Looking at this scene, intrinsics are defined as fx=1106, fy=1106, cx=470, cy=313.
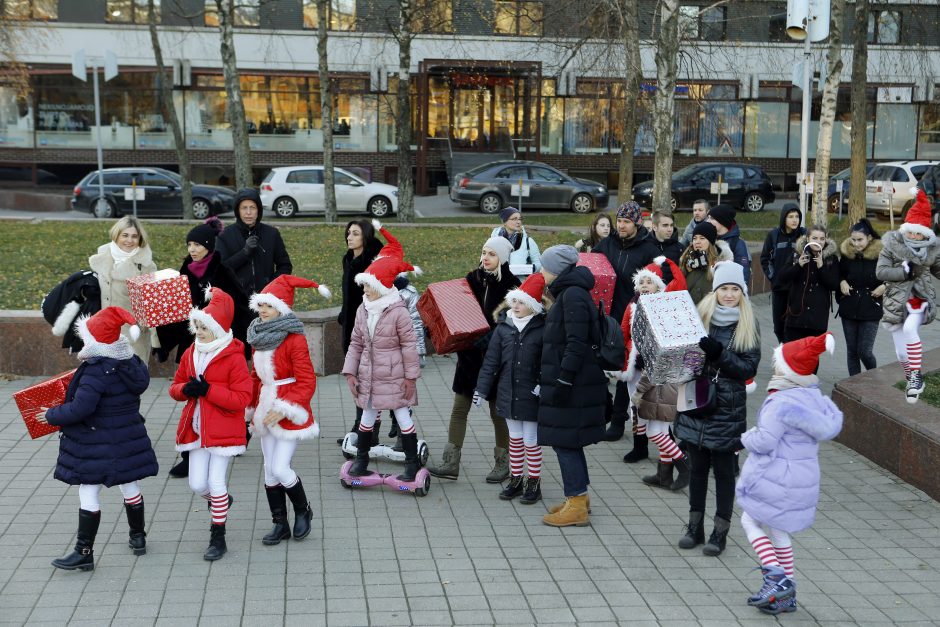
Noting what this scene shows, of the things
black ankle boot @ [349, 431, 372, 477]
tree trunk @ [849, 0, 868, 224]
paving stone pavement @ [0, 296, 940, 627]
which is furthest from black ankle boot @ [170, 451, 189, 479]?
tree trunk @ [849, 0, 868, 224]

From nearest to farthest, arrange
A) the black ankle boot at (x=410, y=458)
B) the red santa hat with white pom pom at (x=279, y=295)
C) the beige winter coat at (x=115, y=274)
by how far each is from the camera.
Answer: the red santa hat with white pom pom at (x=279, y=295) < the black ankle boot at (x=410, y=458) < the beige winter coat at (x=115, y=274)

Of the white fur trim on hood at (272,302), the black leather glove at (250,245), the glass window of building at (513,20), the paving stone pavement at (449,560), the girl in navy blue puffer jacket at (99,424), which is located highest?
the glass window of building at (513,20)

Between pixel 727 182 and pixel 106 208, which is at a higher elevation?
pixel 727 182

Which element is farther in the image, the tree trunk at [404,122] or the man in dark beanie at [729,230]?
the tree trunk at [404,122]

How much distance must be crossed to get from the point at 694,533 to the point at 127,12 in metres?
34.3

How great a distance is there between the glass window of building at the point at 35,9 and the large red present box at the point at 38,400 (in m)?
28.4

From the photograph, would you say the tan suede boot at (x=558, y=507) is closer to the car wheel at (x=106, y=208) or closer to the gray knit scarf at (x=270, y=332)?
the gray knit scarf at (x=270, y=332)

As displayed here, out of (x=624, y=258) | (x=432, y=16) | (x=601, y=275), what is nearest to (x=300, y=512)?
(x=601, y=275)

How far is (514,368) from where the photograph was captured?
24.2ft

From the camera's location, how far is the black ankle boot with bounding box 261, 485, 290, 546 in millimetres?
6738

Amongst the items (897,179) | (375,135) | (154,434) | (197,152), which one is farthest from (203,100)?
(154,434)

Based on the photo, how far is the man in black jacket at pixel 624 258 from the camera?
9.46 m

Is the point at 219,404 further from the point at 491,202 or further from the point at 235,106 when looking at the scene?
the point at 491,202

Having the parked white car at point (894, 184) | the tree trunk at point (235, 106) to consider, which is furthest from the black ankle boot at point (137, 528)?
the parked white car at point (894, 184)
